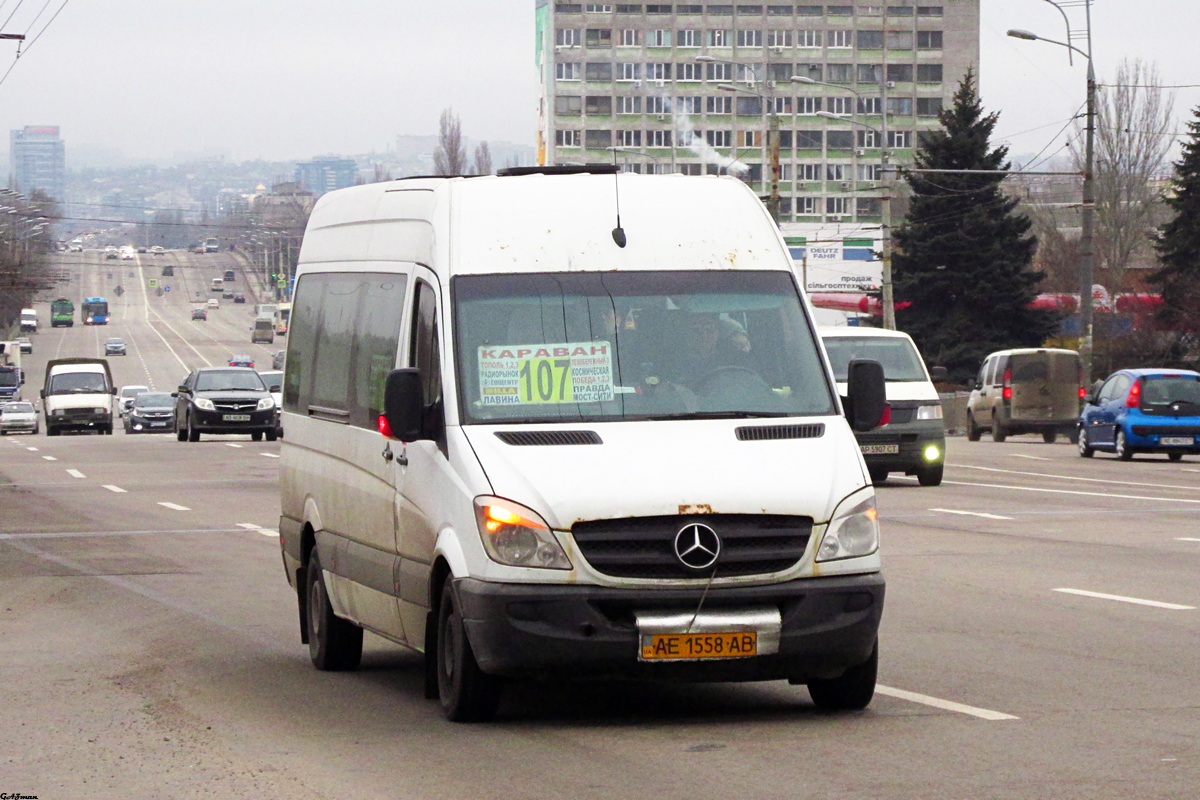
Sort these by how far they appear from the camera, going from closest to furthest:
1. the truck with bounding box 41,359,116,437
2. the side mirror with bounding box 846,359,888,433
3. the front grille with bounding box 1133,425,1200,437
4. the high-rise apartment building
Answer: the side mirror with bounding box 846,359,888,433 → the front grille with bounding box 1133,425,1200,437 → the truck with bounding box 41,359,116,437 → the high-rise apartment building

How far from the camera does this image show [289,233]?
15650cm

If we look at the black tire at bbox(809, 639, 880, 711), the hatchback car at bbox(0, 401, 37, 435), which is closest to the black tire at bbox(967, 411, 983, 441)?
the black tire at bbox(809, 639, 880, 711)

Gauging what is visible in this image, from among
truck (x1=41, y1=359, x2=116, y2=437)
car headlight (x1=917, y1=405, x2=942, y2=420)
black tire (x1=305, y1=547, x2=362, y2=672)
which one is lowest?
truck (x1=41, y1=359, x2=116, y2=437)

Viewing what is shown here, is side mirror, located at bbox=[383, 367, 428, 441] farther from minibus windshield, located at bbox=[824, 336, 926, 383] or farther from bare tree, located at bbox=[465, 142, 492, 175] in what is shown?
bare tree, located at bbox=[465, 142, 492, 175]

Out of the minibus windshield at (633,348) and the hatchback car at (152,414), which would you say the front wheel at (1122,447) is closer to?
the minibus windshield at (633,348)

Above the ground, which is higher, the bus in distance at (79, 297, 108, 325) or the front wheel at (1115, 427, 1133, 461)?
the front wheel at (1115, 427, 1133, 461)

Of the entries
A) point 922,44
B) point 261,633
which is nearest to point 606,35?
point 922,44

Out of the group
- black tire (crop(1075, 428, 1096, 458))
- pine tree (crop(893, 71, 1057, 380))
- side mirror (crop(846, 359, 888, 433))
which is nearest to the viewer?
side mirror (crop(846, 359, 888, 433))

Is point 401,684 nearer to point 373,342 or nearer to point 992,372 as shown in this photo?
point 373,342

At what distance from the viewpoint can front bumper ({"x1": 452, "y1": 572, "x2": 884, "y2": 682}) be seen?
26.2 feet

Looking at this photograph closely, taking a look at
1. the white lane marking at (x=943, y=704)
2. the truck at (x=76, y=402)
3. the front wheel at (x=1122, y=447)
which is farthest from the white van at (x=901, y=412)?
the truck at (x=76, y=402)

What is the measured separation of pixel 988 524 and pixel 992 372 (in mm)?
24262

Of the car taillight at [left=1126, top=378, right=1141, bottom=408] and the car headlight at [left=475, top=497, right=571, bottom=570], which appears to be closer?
the car headlight at [left=475, top=497, right=571, bottom=570]

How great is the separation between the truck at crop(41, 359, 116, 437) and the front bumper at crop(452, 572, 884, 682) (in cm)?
5472
